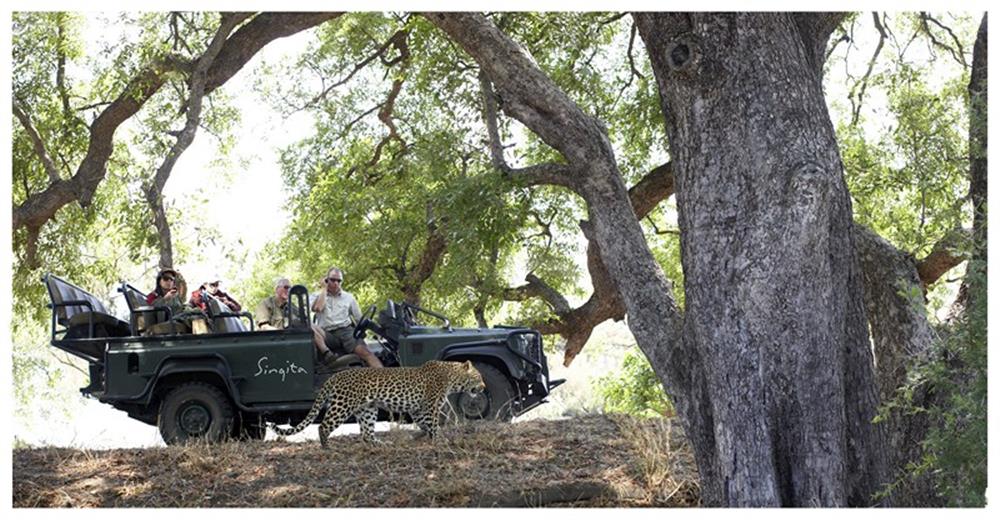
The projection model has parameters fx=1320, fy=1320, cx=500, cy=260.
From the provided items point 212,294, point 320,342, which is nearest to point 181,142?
Answer: point 212,294

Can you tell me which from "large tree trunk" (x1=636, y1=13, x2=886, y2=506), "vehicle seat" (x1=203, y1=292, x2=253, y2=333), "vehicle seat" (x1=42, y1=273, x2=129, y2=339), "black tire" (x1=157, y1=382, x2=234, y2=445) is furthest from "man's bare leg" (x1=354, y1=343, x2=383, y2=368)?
"large tree trunk" (x1=636, y1=13, x2=886, y2=506)

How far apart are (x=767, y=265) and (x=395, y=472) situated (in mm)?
3179

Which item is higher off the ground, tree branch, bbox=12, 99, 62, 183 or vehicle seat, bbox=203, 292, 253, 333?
tree branch, bbox=12, 99, 62, 183

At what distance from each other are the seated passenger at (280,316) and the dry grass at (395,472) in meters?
1.01

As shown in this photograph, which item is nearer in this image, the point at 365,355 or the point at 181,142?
the point at 365,355

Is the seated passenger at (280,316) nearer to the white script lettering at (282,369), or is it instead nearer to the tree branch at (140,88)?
the white script lettering at (282,369)

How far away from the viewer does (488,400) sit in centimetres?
1121

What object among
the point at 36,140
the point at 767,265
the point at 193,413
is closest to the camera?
the point at 767,265

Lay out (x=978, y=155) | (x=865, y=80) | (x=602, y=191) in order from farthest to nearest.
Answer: (x=865, y=80)
(x=602, y=191)
(x=978, y=155)

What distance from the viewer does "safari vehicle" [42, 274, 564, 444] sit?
432 inches

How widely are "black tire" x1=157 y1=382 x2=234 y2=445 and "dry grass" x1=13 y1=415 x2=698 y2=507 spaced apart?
0.95 m

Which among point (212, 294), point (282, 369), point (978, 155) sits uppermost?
point (978, 155)

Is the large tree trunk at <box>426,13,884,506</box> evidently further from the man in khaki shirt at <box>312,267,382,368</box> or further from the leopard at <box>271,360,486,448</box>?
the man in khaki shirt at <box>312,267,382,368</box>

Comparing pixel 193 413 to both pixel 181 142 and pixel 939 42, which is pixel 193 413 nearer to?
pixel 181 142
